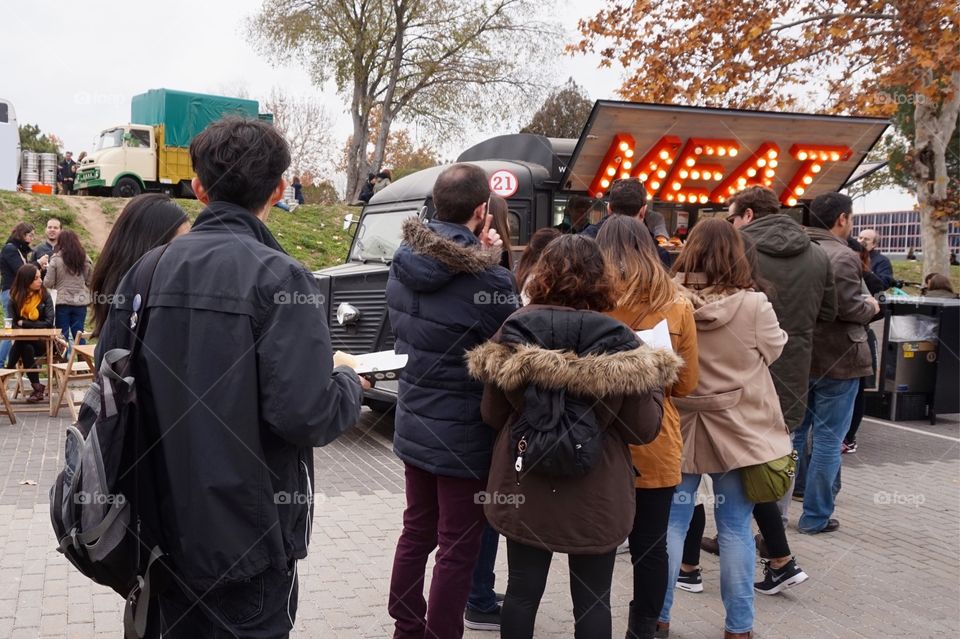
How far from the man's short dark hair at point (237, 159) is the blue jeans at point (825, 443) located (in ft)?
14.6

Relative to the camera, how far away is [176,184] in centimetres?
2370

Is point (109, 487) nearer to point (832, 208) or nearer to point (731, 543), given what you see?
point (731, 543)

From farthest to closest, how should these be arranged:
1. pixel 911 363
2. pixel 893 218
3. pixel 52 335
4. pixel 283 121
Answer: pixel 893 218
pixel 283 121
pixel 911 363
pixel 52 335

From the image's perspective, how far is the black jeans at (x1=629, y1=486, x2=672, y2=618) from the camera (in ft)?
11.2

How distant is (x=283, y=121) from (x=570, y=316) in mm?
45721

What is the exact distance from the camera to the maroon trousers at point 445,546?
3324mm

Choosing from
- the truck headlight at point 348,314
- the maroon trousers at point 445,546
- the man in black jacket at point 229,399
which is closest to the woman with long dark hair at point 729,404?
the maroon trousers at point 445,546

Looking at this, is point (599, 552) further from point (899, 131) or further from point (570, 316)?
point (899, 131)

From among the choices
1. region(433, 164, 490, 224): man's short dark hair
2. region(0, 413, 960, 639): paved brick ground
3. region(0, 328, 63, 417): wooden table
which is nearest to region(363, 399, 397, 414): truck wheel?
region(0, 413, 960, 639): paved brick ground

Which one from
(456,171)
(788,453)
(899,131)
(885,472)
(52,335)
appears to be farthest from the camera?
(899,131)

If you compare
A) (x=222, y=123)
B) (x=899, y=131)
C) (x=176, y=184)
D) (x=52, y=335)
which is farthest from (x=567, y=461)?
(x=899, y=131)

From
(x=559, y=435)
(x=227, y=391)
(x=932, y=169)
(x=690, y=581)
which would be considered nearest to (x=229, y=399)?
(x=227, y=391)

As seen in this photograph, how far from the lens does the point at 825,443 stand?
5531mm

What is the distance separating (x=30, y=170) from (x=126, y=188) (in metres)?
5.55
